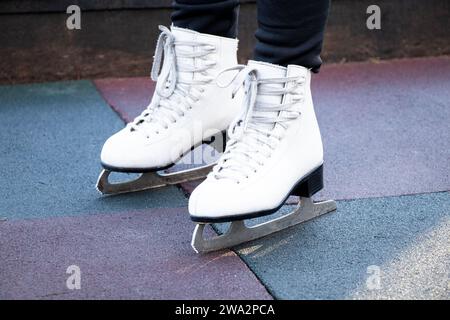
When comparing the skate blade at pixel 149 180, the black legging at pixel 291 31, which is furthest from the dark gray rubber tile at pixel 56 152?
the black legging at pixel 291 31

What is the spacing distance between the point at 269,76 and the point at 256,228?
0.87 feet

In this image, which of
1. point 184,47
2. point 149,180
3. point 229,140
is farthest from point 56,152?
point 229,140

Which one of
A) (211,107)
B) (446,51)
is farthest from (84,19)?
(446,51)

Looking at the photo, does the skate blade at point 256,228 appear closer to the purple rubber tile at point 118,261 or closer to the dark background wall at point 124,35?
the purple rubber tile at point 118,261

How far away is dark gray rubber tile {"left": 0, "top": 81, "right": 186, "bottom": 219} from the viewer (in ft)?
4.95

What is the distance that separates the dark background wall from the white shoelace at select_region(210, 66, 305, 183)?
1.37 m

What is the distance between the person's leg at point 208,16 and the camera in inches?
→ 59.0

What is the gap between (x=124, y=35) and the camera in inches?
103

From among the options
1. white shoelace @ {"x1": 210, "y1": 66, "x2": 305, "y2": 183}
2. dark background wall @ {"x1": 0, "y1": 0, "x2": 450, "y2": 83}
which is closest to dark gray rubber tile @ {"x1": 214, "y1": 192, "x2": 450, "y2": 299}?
white shoelace @ {"x1": 210, "y1": 66, "x2": 305, "y2": 183}

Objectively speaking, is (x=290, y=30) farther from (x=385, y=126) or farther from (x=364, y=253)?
(x=385, y=126)

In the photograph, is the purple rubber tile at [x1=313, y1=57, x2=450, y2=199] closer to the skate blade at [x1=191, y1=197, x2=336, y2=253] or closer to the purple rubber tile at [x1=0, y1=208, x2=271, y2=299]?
the skate blade at [x1=191, y1=197, x2=336, y2=253]
